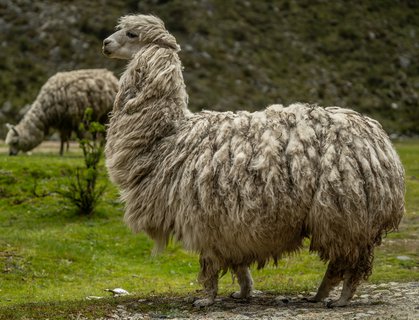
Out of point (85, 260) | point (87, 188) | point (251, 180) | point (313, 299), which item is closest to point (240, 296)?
point (313, 299)

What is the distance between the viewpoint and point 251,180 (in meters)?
8.60

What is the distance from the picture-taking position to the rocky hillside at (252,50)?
37.4 m

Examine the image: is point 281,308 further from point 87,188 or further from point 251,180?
point 87,188

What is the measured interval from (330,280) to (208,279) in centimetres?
140

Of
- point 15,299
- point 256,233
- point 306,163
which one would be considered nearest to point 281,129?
point 306,163

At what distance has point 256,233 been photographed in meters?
8.61

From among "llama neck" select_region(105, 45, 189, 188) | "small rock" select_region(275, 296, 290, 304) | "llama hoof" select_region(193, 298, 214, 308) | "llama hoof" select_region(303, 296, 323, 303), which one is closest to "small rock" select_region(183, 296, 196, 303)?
"llama hoof" select_region(193, 298, 214, 308)

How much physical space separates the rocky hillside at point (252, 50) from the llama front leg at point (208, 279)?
2713cm

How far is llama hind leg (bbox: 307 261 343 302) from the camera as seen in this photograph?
29.3ft

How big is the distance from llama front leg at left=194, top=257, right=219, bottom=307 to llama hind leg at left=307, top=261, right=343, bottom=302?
1188mm

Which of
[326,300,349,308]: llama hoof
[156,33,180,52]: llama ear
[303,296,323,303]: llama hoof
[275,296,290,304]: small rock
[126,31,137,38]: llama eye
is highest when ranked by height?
[126,31,137,38]: llama eye

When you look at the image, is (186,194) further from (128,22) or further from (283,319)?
(128,22)

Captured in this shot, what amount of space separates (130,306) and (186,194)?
1.48 meters

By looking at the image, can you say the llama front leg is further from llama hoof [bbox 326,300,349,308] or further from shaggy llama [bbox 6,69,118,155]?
shaggy llama [bbox 6,69,118,155]
